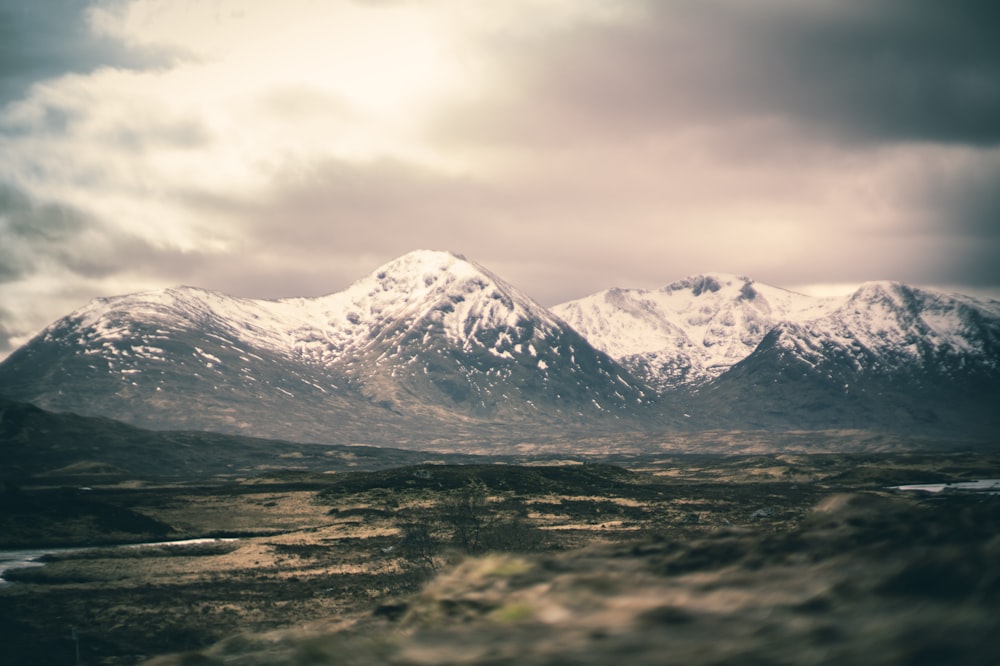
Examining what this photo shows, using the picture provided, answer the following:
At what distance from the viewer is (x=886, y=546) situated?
12570 millimetres

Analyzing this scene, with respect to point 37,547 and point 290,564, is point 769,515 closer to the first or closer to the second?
point 290,564

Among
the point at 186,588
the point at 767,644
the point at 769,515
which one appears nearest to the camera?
the point at 767,644

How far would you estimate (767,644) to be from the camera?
1069cm

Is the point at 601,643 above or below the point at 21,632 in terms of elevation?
above

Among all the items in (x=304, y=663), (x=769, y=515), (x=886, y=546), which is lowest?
(x=769, y=515)

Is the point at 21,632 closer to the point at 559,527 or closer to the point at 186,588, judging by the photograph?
the point at 186,588

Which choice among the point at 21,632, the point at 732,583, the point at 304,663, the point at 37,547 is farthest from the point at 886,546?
the point at 37,547

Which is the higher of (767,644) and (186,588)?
(767,644)

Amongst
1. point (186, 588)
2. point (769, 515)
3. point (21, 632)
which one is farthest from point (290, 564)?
point (769, 515)

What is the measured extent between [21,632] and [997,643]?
276ft

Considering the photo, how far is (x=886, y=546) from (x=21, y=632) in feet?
269

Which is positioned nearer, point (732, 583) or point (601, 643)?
point (601, 643)

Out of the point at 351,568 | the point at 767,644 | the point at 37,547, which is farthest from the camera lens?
the point at 37,547

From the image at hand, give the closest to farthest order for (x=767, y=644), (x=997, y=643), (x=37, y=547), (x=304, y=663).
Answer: (x=997, y=643), (x=767, y=644), (x=304, y=663), (x=37, y=547)
